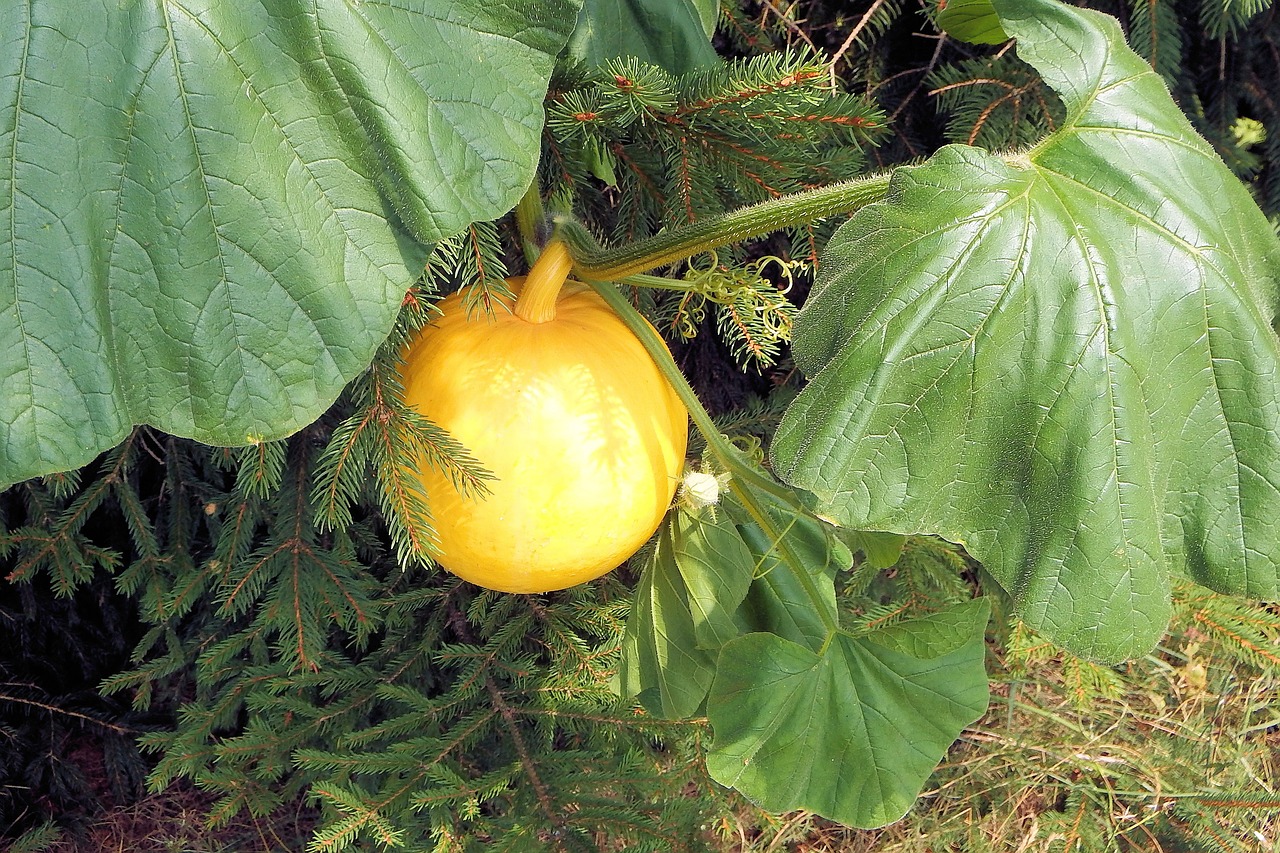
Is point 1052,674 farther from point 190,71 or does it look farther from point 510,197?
point 190,71

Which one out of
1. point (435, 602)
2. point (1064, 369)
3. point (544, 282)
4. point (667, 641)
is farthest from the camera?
point (435, 602)

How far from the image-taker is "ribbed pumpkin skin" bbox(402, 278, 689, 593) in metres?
1.07

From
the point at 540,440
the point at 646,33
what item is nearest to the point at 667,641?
the point at 540,440

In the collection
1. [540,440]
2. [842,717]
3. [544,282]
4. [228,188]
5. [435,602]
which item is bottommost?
[435,602]

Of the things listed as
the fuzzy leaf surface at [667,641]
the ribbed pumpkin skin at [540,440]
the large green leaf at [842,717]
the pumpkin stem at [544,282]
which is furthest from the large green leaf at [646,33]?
the large green leaf at [842,717]

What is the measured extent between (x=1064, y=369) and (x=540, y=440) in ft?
1.74

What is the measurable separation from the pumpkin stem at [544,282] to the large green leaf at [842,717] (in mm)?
464

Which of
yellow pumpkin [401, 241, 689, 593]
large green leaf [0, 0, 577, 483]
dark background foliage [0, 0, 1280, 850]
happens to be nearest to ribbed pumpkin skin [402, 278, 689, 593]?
yellow pumpkin [401, 241, 689, 593]

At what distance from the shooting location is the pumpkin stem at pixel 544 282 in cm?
114

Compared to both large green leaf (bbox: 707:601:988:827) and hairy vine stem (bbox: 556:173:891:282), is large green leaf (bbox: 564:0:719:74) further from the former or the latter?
large green leaf (bbox: 707:601:988:827)

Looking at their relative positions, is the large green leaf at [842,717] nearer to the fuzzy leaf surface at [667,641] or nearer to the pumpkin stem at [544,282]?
the fuzzy leaf surface at [667,641]

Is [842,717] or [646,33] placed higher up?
[646,33]

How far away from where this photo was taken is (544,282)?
114 centimetres

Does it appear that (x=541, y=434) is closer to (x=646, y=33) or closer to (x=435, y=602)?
(x=646, y=33)
